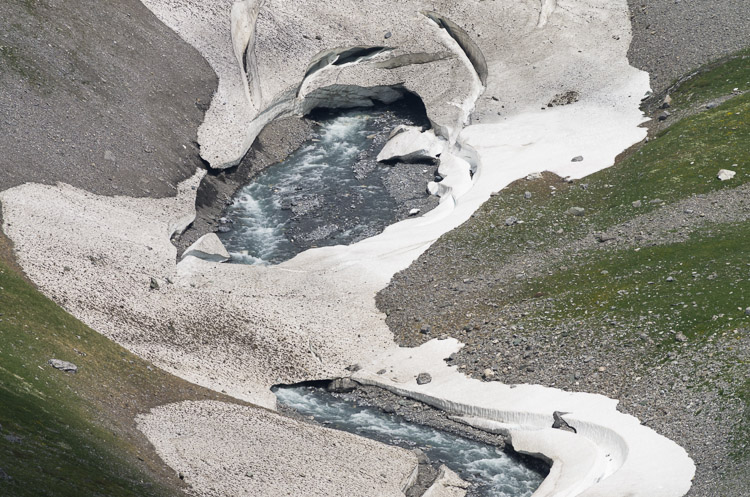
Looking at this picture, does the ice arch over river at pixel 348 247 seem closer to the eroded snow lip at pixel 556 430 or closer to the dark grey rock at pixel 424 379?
the eroded snow lip at pixel 556 430

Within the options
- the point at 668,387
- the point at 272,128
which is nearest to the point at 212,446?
the point at 668,387

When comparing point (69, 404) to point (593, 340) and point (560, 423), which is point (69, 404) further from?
point (593, 340)

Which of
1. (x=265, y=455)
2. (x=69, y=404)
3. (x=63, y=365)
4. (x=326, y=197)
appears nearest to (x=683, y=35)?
(x=326, y=197)

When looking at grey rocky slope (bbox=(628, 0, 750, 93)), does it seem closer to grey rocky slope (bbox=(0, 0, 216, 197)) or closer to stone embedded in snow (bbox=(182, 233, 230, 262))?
grey rocky slope (bbox=(0, 0, 216, 197))

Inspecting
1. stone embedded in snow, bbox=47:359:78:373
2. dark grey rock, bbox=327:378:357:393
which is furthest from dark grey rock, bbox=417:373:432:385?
stone embedded in snow, bbox=47:359:78:373

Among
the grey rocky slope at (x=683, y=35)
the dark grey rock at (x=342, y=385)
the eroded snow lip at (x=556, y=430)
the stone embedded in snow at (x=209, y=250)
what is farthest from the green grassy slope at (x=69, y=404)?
the grey rocky slope at (x=683, y=35)
